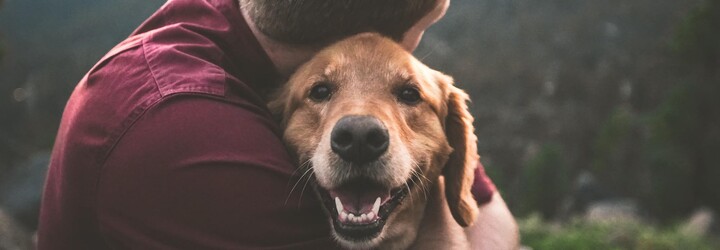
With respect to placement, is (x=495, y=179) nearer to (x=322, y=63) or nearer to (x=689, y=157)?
(x=689, y=157)

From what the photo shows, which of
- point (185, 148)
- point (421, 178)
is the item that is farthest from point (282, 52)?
point (185, 148)

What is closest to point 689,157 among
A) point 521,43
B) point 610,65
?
point 610,65

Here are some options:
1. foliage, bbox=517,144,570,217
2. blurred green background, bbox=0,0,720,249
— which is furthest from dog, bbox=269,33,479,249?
foliage, bbox=517,144,570,217

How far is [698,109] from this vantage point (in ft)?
52.4

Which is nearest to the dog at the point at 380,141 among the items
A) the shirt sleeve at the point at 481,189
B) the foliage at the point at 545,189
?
the shirt sleeve at the point at 481,189

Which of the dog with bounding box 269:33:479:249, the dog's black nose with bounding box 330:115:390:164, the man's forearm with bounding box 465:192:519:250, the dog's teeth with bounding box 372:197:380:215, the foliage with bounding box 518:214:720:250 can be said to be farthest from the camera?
the foliage with bounding box 518:214:720:250

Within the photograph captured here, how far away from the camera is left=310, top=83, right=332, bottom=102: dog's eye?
2705mm

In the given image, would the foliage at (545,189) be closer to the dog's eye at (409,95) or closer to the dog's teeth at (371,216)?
the dog's eye at (409,95)

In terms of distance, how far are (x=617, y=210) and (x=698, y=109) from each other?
311 centimetres

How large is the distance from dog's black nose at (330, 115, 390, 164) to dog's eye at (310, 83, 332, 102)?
382 mm

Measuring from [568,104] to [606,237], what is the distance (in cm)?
1305

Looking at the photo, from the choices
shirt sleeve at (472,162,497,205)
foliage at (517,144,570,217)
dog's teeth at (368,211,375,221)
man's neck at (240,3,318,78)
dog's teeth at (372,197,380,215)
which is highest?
foliage at (517,144,570,217)

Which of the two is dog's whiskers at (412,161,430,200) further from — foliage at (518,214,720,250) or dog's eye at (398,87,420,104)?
foliage at (518,214,720,250)

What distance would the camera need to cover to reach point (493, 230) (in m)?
3.20
